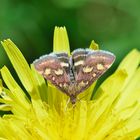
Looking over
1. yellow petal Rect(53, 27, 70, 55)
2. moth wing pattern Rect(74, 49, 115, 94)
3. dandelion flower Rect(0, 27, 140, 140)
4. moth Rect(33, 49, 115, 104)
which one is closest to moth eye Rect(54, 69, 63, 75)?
moth Rect(33, 49, 115, 104)

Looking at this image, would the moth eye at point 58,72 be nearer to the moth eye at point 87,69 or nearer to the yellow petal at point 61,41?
the moth eye at point 87,69

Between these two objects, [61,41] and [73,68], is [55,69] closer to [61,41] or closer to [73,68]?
[73,68]

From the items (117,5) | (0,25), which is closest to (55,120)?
(0,25)

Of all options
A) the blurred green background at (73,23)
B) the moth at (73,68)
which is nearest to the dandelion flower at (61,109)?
the moth at (73,68)

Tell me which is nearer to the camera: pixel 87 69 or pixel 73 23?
pixel 87 69

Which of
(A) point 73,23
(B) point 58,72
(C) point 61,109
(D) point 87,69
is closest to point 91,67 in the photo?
(D) point 87,69

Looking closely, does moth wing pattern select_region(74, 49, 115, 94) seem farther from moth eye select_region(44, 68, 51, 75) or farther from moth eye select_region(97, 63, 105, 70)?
moth eye select_region(44, 68, 51, 75)
